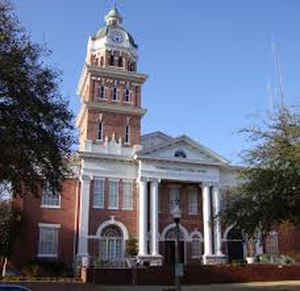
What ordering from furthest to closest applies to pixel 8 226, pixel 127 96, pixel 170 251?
1. pixel 127 96
2. pixel 170 251
3. pixel 8 226

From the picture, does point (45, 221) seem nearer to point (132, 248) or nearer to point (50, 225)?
point (50, 225)

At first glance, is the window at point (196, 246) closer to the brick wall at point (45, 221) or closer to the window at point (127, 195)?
the window at point (127, 195)

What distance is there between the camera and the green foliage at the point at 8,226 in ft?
111

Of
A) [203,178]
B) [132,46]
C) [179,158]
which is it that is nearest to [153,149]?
[179,158]

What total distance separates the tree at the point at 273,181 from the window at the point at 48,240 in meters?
19.8

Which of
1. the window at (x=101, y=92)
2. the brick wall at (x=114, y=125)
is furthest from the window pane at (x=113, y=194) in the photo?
the window at (x=101, y=92)

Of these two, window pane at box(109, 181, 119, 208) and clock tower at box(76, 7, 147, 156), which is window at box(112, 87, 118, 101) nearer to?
clock tower at box(76, 7, 147, 156)

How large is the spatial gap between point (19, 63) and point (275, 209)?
1325 cm

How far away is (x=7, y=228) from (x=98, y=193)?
8.70 metres

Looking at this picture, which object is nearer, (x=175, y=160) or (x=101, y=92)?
(x=175, y=160)

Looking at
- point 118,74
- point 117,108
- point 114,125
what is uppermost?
point 118,74

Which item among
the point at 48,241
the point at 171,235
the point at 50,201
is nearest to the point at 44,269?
the point at 48,241

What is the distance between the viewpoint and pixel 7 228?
3428cm

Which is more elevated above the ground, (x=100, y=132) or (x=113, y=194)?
(x=100, y=132)
